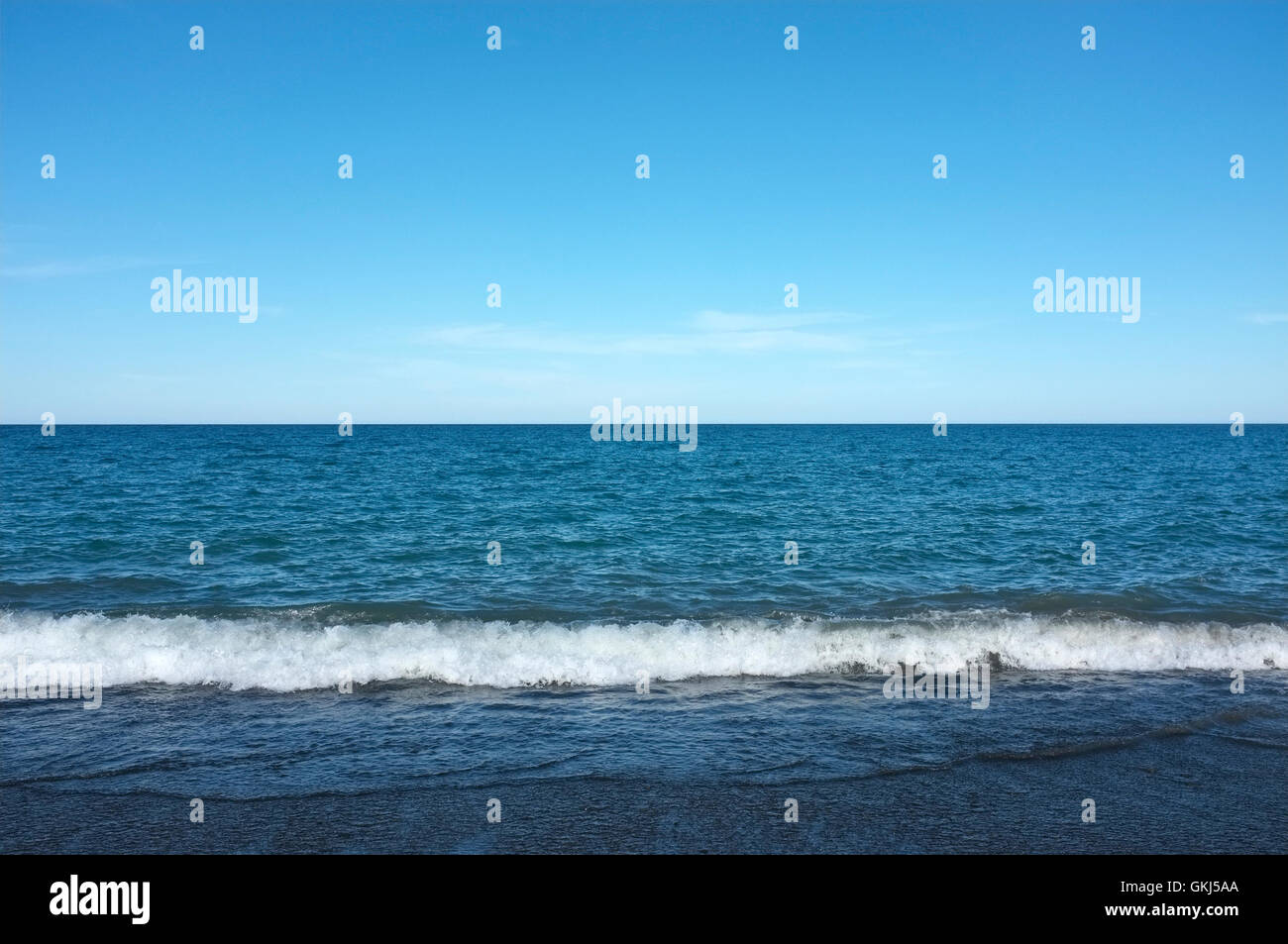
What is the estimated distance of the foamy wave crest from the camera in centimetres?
1232

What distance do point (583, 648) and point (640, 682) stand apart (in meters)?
1.95

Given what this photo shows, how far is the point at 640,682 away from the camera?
39.7 ft

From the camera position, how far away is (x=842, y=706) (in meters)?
10.9

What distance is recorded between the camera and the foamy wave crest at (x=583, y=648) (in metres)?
12.3

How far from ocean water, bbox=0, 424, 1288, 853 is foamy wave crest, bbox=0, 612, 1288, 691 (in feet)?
0.23

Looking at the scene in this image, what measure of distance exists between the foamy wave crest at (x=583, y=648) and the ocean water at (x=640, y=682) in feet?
0.23
